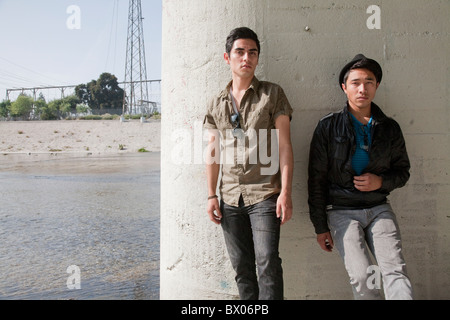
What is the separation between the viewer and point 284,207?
2.66m

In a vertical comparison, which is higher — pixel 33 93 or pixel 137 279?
pixel 33 93

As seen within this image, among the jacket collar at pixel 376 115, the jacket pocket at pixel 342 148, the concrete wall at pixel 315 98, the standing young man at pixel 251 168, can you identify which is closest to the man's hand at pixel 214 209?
the standing young man at pixel 251 168

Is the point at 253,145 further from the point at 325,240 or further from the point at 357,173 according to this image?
the point at 325,240

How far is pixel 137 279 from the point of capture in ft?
14.8

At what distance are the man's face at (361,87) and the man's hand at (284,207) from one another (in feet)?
2.73

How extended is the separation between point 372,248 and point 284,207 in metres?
0.64

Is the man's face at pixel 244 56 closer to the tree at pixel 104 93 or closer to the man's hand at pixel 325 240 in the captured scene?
the man's hand at pixel 325 240

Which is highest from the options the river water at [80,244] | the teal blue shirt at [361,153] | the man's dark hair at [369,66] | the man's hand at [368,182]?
the man's dark hair at [369,66]

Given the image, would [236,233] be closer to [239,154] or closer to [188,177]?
[239,154]

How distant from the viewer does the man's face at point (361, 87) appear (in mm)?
2900

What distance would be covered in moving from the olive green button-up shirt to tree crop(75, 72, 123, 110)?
93227 millimetres

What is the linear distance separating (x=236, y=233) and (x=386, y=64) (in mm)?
1794
